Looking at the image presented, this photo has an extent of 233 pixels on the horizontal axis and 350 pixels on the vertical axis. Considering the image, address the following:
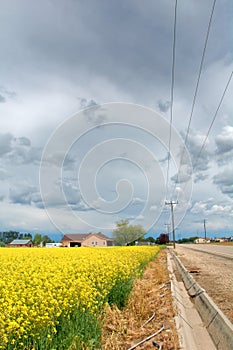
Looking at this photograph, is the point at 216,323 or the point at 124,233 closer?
the point at 216,323

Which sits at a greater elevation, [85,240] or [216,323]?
[85,240]

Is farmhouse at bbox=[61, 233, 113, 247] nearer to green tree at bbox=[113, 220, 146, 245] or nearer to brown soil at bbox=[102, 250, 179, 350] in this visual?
green tree at bbox=[113, 220, 146, 245]

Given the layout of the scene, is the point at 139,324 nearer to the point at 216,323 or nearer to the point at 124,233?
the point at 216,323

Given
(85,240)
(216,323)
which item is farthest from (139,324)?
A: (85,240)

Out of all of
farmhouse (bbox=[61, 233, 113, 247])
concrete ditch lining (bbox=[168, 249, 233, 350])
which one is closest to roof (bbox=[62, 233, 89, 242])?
farmhouse (bbox=[61, 233, 113, 247])

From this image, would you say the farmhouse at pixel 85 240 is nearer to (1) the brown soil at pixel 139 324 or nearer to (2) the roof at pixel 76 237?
(2) the roof at pixel 76 237

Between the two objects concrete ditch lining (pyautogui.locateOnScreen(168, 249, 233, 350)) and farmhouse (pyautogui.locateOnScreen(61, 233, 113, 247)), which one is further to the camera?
farmhouse (pyautogui.locateOnScreen(61, 233, 113, 247))

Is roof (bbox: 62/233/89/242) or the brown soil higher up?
roof (bbox: 62/233/89/242)

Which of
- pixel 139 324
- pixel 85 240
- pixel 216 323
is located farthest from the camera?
pixel 85 240

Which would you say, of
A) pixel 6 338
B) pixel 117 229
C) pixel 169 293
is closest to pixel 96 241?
pixel 117 229

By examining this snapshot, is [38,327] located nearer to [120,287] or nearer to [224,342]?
[224,342]

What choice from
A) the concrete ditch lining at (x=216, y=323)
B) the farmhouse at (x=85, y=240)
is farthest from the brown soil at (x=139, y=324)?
the farmhouse at (x=85, y=240)

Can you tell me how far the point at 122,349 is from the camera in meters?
5.55

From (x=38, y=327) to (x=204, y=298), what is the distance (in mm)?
6128
